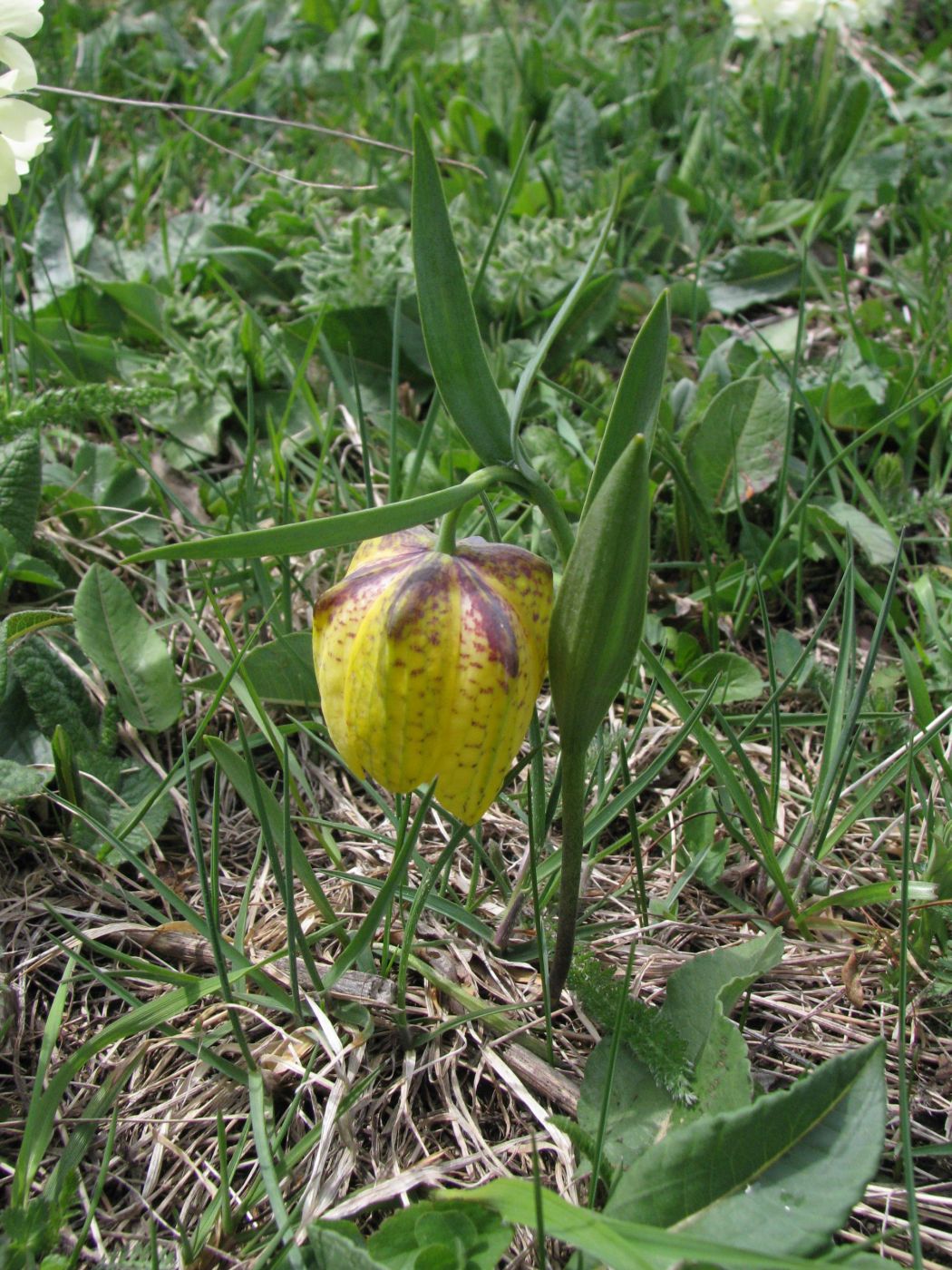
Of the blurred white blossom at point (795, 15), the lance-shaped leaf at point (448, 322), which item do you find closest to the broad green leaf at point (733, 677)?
the lance-shaped leaf at point (448, 322)

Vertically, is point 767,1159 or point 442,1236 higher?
point 767,1159

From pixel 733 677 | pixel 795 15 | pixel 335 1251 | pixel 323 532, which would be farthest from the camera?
pixel 795 15

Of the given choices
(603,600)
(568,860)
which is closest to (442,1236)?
(568,860)

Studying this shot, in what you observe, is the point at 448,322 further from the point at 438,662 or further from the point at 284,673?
the point at 284,673

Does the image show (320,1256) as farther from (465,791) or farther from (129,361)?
(129,361)

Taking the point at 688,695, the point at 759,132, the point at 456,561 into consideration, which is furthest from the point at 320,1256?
the point at 759,132

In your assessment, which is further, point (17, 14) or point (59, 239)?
point (59, 239)

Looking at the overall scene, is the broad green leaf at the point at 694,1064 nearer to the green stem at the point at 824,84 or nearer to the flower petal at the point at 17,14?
the flower petal at the point at 17,14

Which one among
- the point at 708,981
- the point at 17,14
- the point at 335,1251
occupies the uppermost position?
the point at 17,14

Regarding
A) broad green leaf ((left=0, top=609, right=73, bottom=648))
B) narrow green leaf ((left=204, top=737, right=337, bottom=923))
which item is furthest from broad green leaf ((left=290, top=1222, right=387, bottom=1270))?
broad green leaf ((left=0, top=609, right=73, bottom=648))
